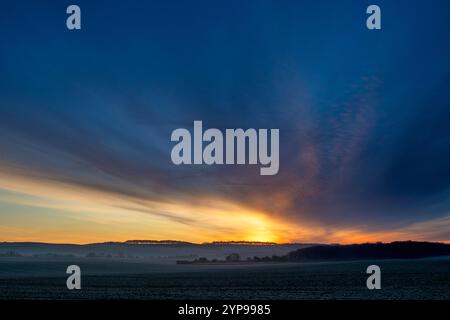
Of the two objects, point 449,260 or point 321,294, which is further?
point 449,260
